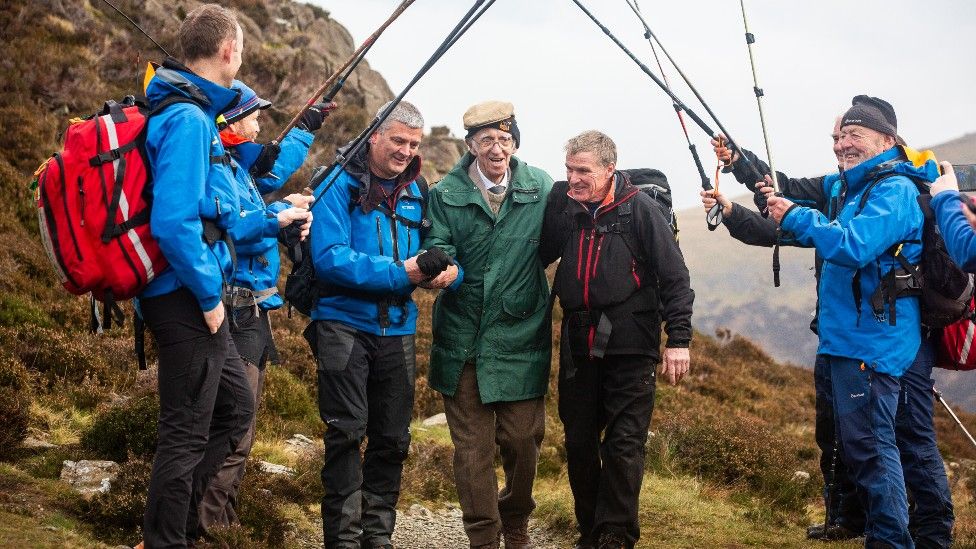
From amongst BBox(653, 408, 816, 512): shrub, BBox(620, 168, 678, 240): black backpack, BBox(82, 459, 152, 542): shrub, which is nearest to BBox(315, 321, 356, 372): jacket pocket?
BBox(82, 459, 152, 542): shrub

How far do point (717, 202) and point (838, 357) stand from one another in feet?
4.24

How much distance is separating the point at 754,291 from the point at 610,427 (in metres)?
83.9

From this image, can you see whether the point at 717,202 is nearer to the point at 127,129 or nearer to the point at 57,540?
the point at 127,129

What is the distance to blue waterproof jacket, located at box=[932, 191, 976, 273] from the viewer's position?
425cm

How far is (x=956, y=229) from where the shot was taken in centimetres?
431

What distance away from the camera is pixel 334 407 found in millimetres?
5406

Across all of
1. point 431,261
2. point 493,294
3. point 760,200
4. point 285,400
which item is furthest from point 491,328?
point 285,400

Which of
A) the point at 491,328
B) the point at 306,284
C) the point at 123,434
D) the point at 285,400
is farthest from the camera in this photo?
the point at 285,400

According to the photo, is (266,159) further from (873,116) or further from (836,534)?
A: (836,534)

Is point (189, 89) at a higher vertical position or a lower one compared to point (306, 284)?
higher

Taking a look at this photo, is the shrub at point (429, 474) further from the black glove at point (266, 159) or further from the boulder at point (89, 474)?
the black glove at point (266, 159)

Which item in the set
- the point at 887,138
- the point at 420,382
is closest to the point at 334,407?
the point at 887,138

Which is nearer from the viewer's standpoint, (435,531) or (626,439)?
(626,439)

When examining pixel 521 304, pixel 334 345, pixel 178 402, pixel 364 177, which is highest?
pixel 364 177
